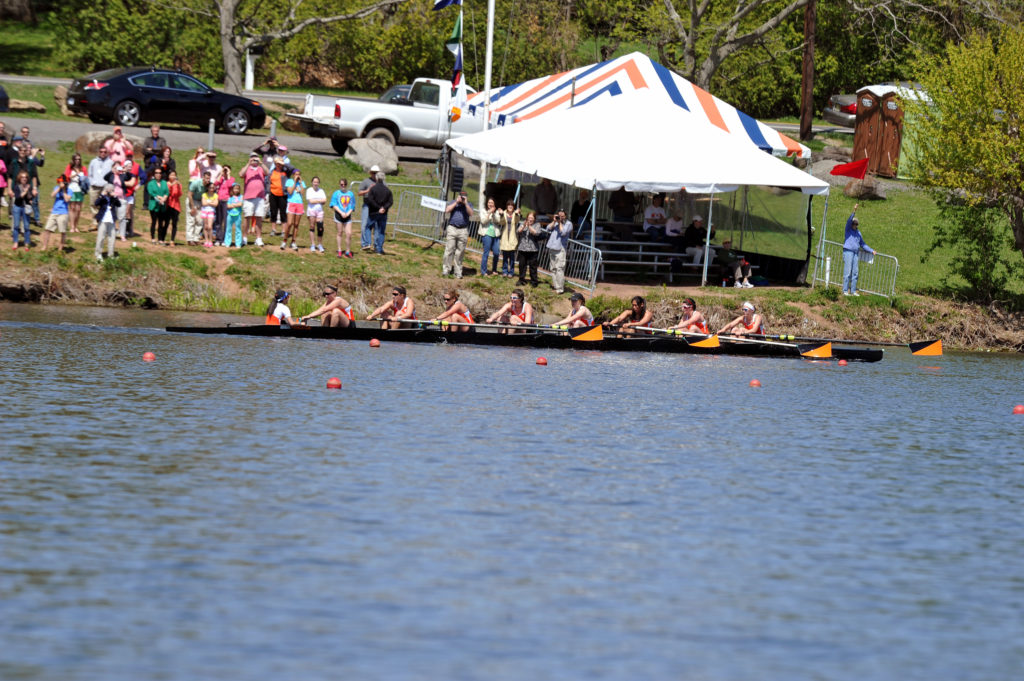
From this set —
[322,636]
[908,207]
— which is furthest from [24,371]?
[908,207]

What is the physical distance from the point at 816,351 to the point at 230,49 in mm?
26665

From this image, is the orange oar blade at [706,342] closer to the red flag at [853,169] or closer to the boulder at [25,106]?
the red flag at [853,169]

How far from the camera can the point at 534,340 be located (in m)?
25.5

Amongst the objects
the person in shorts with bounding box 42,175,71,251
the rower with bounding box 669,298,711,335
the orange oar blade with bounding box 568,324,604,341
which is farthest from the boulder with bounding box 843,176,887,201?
the person in shorts with bounding box 42,175,71,251

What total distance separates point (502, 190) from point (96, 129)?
37.7 ft

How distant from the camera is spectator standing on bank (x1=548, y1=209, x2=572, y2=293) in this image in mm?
29469

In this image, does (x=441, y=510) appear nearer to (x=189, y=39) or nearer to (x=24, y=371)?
(x=24, y=371)

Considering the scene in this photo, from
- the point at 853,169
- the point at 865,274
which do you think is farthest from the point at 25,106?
the point at 865,274

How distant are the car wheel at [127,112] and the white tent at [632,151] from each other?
34.9ft

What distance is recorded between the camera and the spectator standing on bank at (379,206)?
97.4ft

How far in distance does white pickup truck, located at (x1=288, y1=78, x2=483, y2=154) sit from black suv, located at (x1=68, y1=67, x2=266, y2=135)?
2.55 metres

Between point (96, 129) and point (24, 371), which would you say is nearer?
point (24, 371)

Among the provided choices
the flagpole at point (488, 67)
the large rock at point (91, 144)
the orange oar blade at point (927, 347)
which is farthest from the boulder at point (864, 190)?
the large rock at point (91, 144)

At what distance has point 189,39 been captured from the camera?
5334cm
